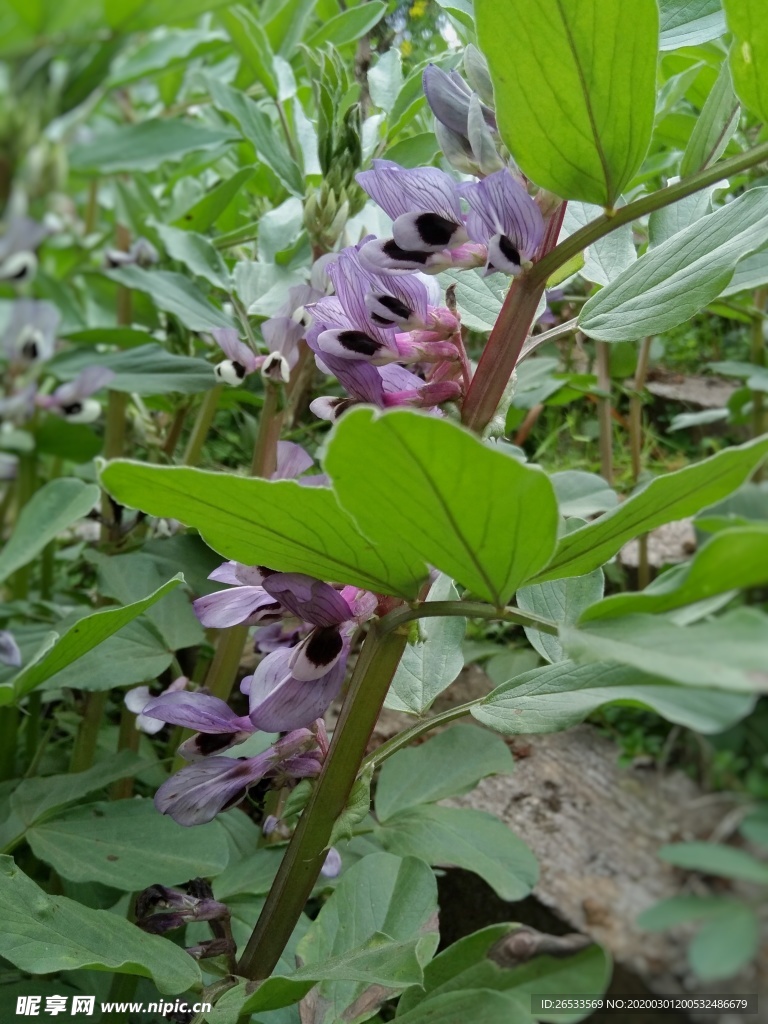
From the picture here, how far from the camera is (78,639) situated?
52 centimetres

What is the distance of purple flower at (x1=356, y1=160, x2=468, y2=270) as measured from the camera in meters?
0.43

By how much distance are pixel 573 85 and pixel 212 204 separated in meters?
0.76

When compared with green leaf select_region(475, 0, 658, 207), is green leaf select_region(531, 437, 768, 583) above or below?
below

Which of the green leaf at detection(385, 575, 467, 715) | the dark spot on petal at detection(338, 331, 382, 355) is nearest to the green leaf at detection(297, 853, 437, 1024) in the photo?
the green leaf at detection(385, 575, 467, 715)

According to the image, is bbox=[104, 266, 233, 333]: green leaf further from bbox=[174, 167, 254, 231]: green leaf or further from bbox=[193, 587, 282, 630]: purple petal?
bbox=[193, 587, 282, 630]: purple petal

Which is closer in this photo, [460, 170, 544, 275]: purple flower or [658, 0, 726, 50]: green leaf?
[460, 170, 544, 275]: purple flower

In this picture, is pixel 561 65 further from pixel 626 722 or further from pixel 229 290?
pixel 626 722

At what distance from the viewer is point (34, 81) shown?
20.3 inches

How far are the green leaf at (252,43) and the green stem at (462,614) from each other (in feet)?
2.14

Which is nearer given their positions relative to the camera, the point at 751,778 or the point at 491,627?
the point at 751,778

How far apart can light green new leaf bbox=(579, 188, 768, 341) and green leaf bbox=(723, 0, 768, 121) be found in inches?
2.4

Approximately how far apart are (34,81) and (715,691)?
1.69 feet

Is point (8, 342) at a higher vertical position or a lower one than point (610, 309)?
lower

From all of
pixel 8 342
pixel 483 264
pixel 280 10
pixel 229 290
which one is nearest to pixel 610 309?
pixel 483 264
